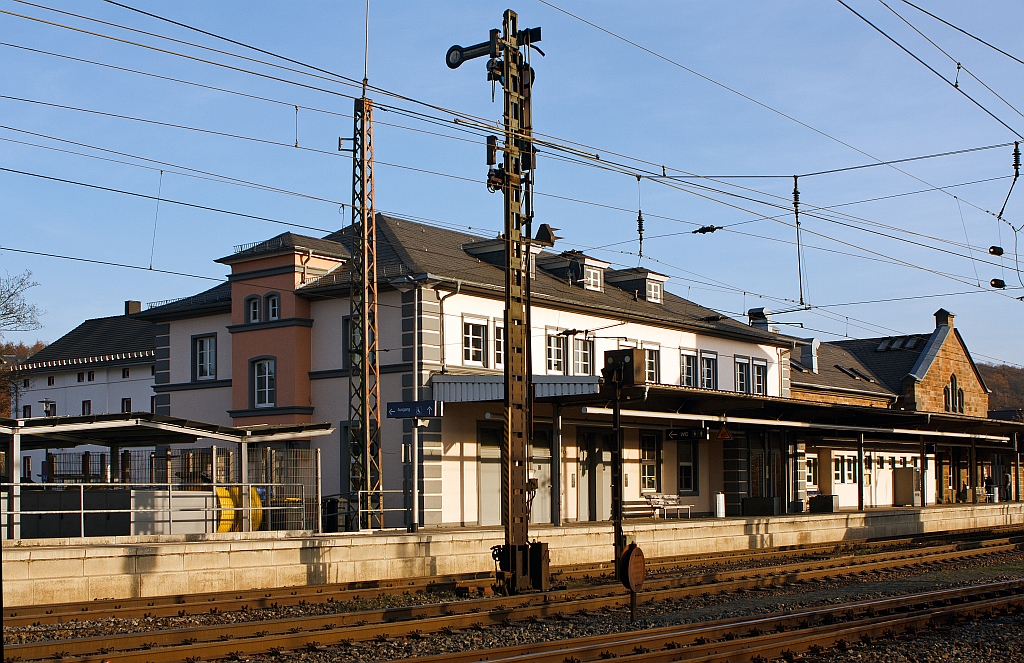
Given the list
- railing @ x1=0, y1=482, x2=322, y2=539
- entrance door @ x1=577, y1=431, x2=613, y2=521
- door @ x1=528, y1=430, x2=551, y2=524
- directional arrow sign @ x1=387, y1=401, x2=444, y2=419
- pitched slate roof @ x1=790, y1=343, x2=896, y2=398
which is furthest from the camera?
pitched slate roof @ x1=790, y1=343, x2=896, y2=398

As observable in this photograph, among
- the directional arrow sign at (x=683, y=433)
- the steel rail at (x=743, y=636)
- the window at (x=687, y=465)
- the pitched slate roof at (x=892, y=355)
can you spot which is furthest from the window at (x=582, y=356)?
the pitched slate roof at (x=892, y=355)

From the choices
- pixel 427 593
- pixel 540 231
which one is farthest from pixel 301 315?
pixel 427 593

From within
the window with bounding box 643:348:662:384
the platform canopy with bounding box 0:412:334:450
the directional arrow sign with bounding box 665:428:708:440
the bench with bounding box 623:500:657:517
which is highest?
the window with bounding box 643:348:662:384

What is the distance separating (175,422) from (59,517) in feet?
9.92

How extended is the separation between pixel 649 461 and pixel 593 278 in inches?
243

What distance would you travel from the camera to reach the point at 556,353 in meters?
32.9

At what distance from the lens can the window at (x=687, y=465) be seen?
37.6m

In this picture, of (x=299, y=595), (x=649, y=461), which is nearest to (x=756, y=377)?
(x=649, y=461)

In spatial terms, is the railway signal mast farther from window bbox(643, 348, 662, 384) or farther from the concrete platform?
window bbox(643, 348, 662, 384)

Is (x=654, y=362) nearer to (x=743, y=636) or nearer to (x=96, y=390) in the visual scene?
(x=743, y=636)

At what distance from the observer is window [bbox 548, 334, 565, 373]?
32688mm

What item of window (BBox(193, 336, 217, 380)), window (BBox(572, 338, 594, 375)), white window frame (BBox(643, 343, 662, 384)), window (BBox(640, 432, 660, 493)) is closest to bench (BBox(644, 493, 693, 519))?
window (BBox(640, 432, 660, 493))

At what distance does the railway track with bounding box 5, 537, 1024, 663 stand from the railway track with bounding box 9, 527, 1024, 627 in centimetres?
126

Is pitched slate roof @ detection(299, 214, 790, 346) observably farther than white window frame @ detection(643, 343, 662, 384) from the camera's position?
No
